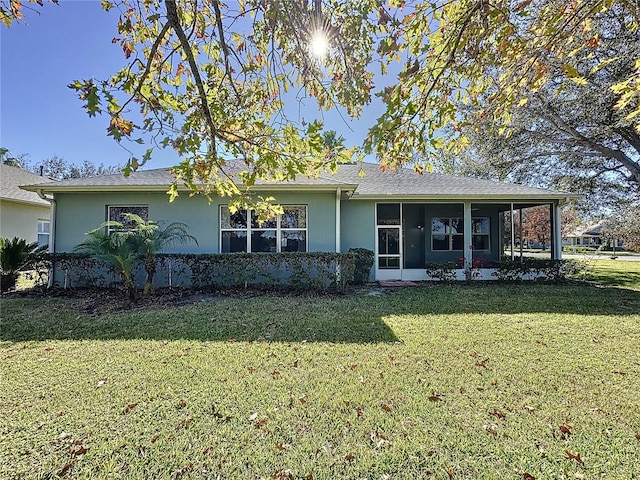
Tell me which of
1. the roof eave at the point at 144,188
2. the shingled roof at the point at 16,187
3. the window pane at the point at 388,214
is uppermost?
the shingled roof at the point at 16,187

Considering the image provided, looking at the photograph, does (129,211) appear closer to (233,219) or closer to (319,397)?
(233,219)

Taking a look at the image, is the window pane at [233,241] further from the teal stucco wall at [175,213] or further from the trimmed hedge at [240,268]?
the trimmed hedge at [240,268]

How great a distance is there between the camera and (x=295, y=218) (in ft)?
33.7

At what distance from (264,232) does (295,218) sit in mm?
1066

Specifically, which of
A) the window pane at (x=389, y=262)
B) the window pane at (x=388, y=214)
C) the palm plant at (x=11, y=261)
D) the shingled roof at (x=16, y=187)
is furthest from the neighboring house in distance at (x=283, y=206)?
the shingled roof at (x=16, y=187)

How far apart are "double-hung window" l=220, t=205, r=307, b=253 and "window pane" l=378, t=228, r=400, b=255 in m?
4.20

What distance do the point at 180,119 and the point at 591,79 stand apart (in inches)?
681

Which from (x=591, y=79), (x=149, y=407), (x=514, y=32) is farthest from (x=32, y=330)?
(x=591, y=79)

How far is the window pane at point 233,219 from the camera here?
1022 cm

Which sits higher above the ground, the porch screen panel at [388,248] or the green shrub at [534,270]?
the porch screen panel at [388,248]

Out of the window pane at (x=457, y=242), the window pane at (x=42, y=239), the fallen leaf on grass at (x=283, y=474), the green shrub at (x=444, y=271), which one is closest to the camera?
the fallen leaf on grass at (x=283, y=474)

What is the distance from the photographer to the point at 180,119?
353 centimetres

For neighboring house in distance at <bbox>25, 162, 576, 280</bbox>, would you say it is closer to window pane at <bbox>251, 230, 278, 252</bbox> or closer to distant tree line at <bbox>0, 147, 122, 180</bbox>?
window pane at <bbox>251, 230, 278, 252</bbox>

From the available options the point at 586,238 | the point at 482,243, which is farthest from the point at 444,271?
the point at 586,238
